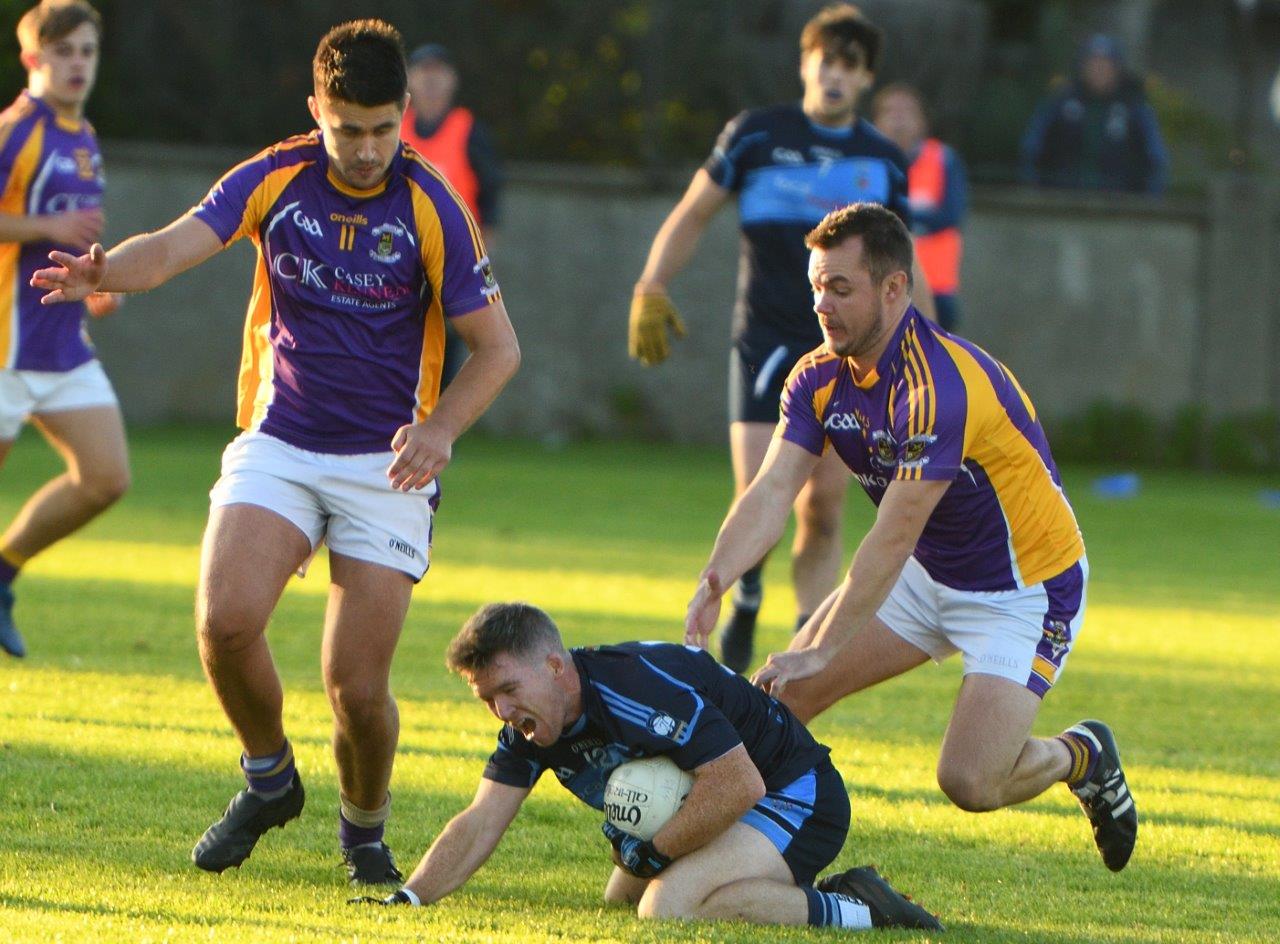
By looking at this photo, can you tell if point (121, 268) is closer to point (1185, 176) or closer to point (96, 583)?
point (96, 583)

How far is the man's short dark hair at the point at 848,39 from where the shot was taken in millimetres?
8164

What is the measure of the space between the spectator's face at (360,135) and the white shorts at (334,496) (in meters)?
0.75

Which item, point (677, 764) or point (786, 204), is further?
point (786, 204)

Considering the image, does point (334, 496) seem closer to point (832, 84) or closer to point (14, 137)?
point (14, 137)

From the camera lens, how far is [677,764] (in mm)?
4840

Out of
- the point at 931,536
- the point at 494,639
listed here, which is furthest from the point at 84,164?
the point at 494,639

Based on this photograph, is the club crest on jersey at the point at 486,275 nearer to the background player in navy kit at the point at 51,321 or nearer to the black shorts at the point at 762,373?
the black shorts at the point at 762,373

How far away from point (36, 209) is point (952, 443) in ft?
15.1

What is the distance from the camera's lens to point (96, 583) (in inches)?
406

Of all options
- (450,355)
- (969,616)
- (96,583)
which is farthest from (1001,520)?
(450,355)

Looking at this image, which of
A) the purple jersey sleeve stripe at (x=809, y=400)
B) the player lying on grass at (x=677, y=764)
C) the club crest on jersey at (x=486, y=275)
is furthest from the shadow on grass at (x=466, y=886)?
the club crest on jersey at (x=486, y=275)

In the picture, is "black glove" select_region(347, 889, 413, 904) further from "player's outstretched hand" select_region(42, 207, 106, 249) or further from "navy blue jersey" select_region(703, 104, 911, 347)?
"navy blue jersey" select_region(703, 104, 911, 347)

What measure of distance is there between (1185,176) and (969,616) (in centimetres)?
1464

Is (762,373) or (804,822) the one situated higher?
(762,373)
